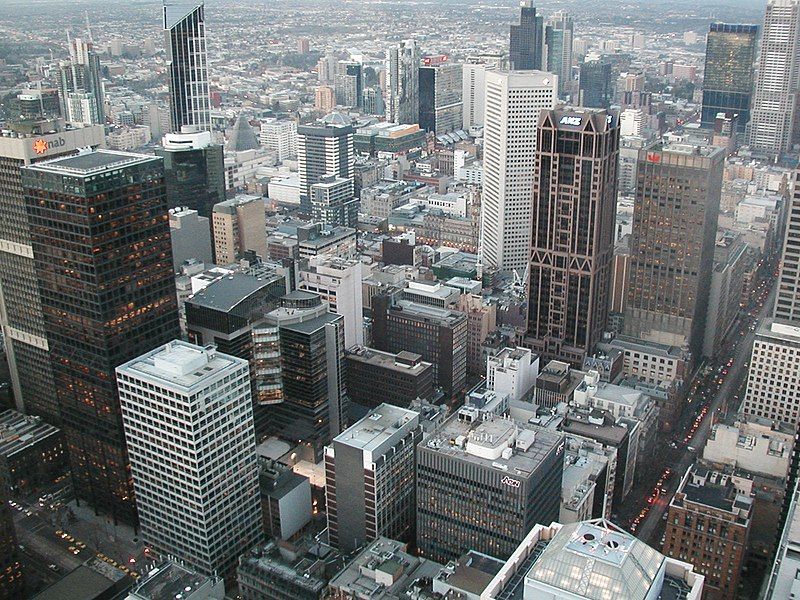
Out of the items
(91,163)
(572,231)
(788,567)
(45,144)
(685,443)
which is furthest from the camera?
(572,231)

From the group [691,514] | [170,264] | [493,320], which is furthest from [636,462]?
[170,264]

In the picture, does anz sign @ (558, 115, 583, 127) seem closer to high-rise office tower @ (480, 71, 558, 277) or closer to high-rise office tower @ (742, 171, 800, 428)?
high-rise office tower @ (742, 171, 800, 428)

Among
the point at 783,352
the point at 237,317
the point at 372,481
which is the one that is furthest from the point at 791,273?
the point at 237,317

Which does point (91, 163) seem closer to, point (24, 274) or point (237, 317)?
point (24, 274)

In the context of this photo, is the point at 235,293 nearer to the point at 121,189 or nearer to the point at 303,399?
the point at 303,399

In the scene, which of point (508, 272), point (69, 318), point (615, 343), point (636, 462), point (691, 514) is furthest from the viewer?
point (508, 272)

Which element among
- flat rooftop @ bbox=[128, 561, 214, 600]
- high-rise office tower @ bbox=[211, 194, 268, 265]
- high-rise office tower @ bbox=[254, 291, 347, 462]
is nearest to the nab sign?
high-rise office tower @ bbox=[254, 291, 347, 462]
